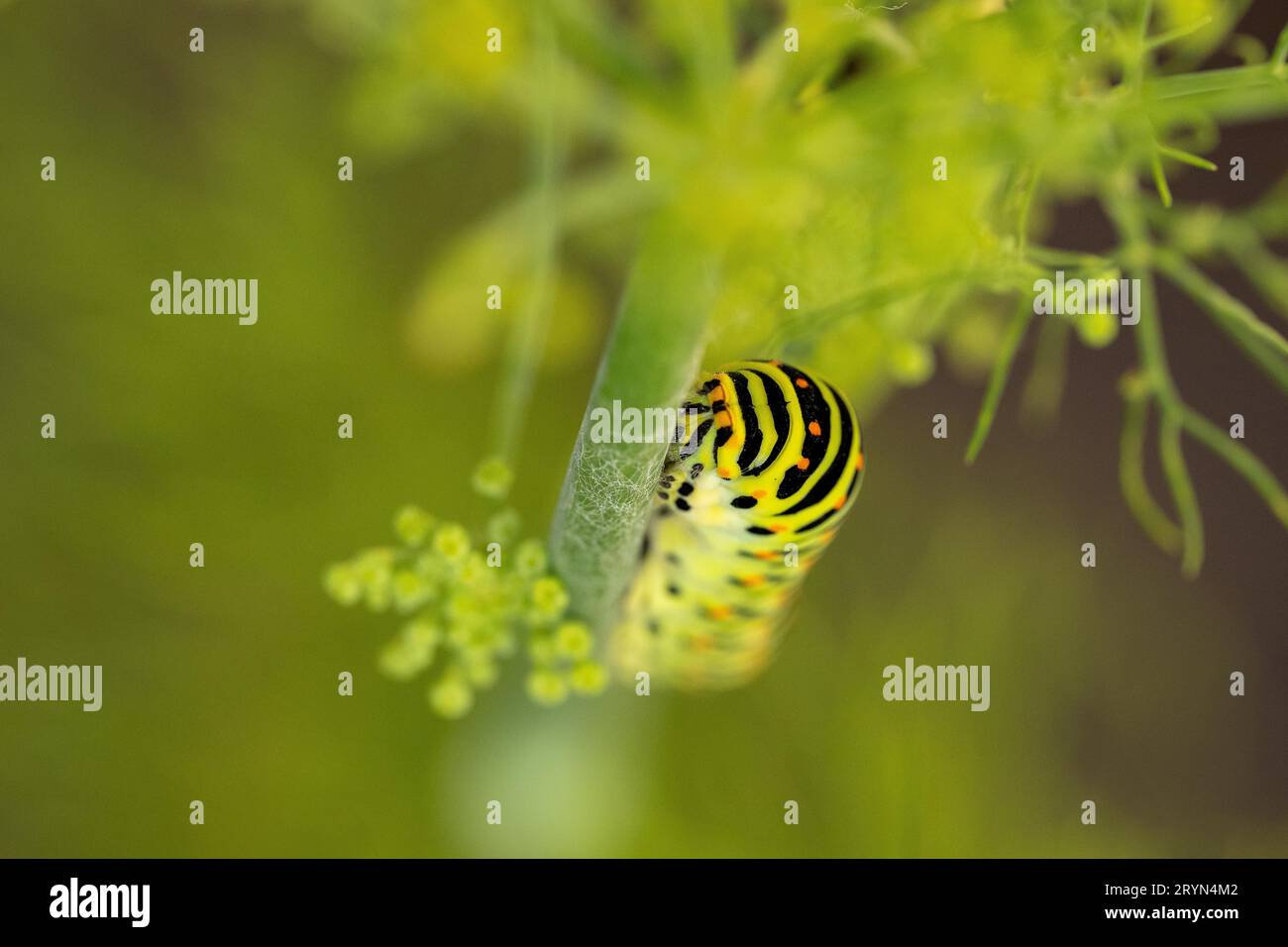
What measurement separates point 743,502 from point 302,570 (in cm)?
65

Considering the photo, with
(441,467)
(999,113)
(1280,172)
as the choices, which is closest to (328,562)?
(441,467)

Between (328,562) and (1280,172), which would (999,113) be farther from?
(1280,172)

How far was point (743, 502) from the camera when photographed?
0.43 m

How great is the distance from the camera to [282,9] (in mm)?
1021

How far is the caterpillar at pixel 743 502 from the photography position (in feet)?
1.30

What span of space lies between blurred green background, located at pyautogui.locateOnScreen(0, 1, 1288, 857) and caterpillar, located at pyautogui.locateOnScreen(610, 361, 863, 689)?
1.11ft

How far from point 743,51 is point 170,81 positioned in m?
0.61

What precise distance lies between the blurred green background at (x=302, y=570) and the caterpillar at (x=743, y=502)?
1.11 feet

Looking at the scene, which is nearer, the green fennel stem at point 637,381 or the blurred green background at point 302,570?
the green fennel stem at point 637,381
